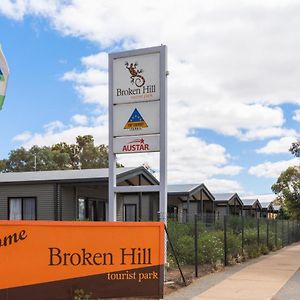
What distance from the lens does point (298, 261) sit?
18.7 metres

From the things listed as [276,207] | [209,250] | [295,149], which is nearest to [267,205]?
[276,207]

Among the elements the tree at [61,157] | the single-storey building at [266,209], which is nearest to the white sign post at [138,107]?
the single-storey building at [266,209]

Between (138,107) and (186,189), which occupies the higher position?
(138,107)

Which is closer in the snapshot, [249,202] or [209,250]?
[209,250]

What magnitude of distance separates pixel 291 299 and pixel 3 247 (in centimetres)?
539

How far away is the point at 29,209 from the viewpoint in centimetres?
2517

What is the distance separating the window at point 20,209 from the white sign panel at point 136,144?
13515 mm

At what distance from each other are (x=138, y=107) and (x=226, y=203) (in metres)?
34.0

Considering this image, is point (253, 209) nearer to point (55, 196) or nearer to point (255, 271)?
point (55, 196)

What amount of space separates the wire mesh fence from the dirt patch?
0.06m

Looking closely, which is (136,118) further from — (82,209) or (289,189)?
(289,189)

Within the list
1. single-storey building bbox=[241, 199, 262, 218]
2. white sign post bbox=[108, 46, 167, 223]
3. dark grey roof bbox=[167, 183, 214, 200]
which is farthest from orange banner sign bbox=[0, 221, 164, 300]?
single-storey building bbox=[241, 199, 262, 218]

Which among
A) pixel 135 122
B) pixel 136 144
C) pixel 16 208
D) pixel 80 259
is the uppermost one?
pixel 135 122

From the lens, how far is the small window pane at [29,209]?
25031 millimetres
